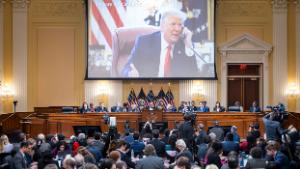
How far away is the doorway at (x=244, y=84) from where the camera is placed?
87.3 feet

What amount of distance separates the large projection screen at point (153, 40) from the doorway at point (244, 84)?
53.8 inches

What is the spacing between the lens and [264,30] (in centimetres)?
2642

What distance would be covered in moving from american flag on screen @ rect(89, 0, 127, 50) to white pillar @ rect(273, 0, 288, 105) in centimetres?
739

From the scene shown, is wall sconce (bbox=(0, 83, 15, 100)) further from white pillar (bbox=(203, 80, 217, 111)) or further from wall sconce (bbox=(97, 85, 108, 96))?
white pillar (bbox=(203, 80, 217, 111))

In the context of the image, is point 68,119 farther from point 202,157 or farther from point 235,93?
point 202,157

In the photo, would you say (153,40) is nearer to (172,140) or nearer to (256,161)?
(172,140)

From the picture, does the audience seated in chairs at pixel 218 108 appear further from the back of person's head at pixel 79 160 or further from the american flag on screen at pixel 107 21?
the back of person's head at pixel 79 160

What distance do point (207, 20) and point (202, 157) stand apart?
1515 centimetres

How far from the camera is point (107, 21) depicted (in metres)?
25.8

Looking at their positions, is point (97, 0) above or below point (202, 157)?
above

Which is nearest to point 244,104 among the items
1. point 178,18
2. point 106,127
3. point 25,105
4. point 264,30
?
A: point 264,30

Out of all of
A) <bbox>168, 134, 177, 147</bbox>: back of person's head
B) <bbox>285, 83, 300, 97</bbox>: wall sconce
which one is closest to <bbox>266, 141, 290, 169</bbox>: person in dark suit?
<bbox>168, 134, 177, 147</bbox>: back of person's head

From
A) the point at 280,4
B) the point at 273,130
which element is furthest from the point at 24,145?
the point at 280,4

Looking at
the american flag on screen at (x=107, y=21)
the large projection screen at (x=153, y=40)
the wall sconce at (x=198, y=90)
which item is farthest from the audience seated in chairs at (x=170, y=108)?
the american flag on screen at (x=107, y=21)
